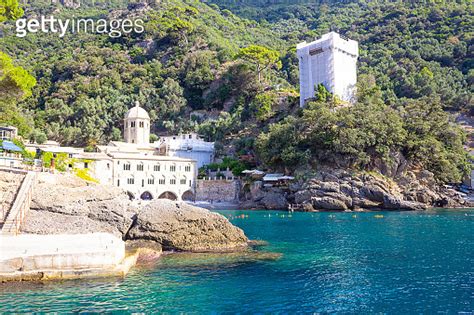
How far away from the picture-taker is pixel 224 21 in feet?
485

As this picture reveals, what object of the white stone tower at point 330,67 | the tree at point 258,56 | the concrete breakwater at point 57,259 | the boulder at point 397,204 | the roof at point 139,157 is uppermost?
the tree at point 258,56

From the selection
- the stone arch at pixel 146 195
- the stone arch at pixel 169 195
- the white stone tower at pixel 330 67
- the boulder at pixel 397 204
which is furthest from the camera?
the white stone tower at pixel 330 67

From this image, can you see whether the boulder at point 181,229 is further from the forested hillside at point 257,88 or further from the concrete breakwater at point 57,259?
the forested hillside at point 257,88

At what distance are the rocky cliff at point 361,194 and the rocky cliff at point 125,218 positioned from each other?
3176 centimetres

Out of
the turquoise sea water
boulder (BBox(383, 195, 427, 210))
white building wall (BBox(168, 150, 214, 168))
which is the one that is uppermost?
white building wall (BBox(168, 150, 214, 168))

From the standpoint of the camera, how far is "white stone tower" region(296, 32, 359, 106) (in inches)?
2881

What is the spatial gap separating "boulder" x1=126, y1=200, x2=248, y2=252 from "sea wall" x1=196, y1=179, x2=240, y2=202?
130 feet

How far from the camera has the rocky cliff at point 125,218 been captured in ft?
77.7

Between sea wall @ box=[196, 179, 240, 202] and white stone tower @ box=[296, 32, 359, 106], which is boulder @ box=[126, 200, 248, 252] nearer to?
sea wall @ box=[196, 179, 240, 202]

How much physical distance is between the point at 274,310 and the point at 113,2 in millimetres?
165992

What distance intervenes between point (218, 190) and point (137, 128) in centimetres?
2099

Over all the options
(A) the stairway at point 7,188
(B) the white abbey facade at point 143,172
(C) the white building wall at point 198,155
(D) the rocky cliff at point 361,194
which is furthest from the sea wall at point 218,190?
(A) the stairway at point 7,188

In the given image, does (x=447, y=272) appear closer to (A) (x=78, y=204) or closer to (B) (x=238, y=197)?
(A) (x=78, y=204)

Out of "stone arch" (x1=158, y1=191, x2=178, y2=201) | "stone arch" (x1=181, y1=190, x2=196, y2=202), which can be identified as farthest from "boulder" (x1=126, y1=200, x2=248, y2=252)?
"stone arch" (x1=181, y1=190, x2=196, y2=202)
